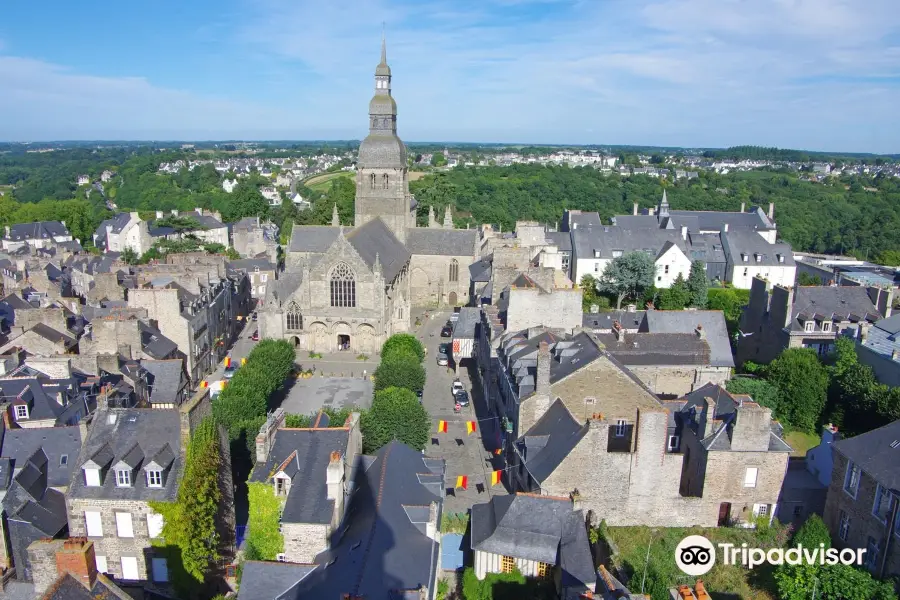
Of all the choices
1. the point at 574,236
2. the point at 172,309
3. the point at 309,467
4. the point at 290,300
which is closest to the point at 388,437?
the point at 309,467

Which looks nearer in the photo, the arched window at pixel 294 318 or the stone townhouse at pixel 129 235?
the arched window at pixel 294 318

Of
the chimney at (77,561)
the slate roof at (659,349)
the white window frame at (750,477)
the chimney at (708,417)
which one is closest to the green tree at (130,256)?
the slate roof at (659,349)

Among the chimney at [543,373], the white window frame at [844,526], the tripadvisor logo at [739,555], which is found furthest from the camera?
the chimney at [543,373]

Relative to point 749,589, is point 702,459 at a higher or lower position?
higher

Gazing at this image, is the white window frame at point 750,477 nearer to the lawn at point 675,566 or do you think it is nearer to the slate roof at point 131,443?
the lawn at point 675,566

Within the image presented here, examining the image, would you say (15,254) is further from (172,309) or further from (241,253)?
(172,309)

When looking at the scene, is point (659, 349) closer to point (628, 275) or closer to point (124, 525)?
point (628, 275)
